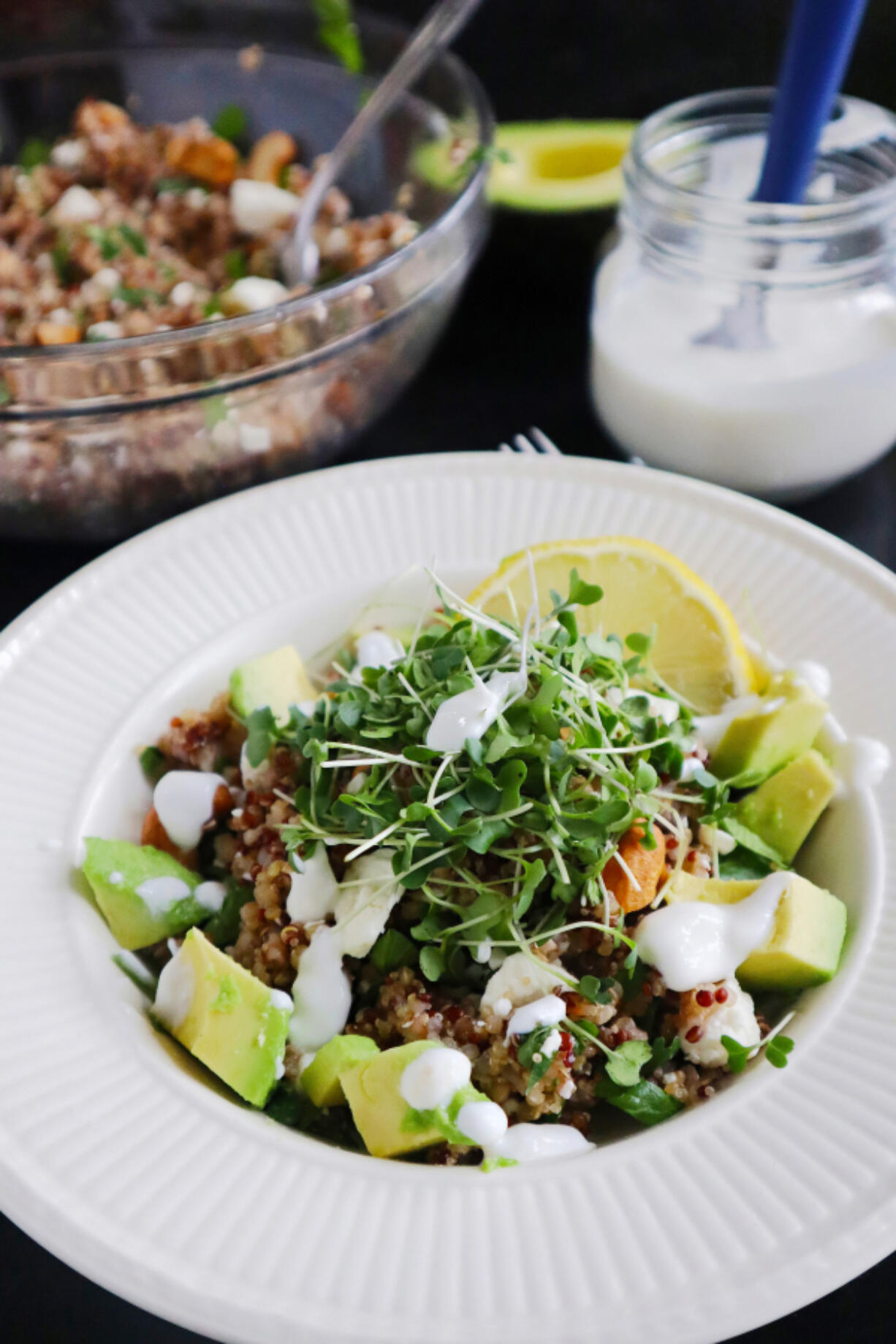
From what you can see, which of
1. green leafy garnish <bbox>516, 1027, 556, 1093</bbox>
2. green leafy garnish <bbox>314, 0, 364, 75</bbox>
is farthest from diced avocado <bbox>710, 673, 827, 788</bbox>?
green leafy garnish <bbox>314, 0, 364, 75</bbox>

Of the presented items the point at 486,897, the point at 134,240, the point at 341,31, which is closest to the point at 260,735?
the point at 486,897

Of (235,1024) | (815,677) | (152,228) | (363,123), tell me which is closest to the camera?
(235,1024)

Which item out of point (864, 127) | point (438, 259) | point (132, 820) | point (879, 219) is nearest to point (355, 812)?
point (132, 820)

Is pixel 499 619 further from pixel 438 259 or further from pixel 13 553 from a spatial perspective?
pixel 13 553

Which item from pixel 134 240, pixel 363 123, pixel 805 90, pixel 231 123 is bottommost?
pixel 134 240

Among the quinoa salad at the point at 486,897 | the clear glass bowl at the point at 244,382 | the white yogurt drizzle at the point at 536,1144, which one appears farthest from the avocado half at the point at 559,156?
the white yogurt drizzle at the point at 536,1144

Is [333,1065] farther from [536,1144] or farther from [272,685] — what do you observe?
[272,685]
